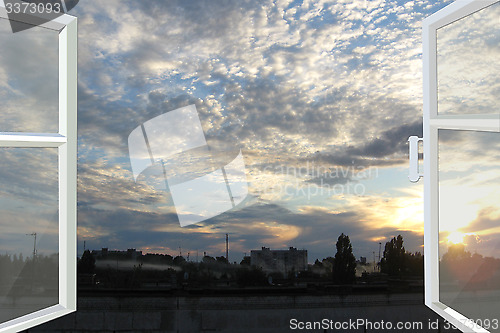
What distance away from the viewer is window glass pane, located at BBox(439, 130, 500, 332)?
1.78 metres

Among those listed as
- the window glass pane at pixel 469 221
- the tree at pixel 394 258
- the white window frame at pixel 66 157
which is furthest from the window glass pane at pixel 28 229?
the tree at pixel 394 258

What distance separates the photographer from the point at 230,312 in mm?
15594

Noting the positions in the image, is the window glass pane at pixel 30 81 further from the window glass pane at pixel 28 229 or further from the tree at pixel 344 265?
the tree at pixel 344 265

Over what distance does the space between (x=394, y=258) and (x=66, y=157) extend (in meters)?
17.8

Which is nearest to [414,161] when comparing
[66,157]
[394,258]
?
[66,157]

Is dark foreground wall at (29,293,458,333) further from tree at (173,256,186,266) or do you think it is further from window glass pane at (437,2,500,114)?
window glass pane at (437,2,500,114)

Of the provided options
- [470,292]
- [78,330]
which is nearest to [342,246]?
[78,330]

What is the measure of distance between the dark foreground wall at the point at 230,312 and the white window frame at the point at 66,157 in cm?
1397

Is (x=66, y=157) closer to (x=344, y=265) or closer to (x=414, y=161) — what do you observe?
(x=414, y=161)

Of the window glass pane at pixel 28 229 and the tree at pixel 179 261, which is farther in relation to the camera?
the tree at pixel 179 261

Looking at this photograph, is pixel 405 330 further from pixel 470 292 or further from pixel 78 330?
pixel 470 292

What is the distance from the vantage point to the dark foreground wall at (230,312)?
15008 millimetres

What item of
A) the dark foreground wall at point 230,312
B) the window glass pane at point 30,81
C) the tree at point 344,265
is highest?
the window glass pane at point 30,81

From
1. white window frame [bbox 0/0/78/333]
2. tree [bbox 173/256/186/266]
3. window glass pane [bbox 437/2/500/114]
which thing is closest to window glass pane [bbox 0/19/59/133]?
white window frame [bbox 0/0/78/333]
